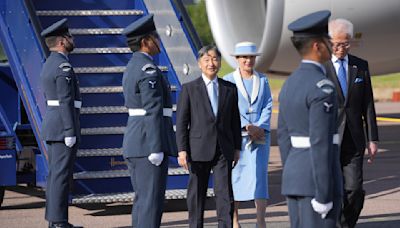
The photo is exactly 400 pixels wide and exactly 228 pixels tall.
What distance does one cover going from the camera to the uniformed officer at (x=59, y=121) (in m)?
8.60

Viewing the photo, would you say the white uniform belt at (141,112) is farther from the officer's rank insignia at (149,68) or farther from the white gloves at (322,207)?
the white gloves at (322,207)

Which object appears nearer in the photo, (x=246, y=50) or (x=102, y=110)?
(x=246, y=50)

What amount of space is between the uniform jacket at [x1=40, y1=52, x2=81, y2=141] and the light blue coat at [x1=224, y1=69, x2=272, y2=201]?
130cm

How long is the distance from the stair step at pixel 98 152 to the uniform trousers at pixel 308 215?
4538 millimetres

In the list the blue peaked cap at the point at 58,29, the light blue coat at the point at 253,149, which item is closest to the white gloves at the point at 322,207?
the light blue coat at the point at 253,149

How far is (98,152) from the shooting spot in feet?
32.3

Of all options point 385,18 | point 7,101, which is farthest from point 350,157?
point 385,18

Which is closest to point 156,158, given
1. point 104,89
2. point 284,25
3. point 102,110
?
point 102,110

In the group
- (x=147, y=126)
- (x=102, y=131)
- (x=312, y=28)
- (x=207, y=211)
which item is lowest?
(x=207, y=211)

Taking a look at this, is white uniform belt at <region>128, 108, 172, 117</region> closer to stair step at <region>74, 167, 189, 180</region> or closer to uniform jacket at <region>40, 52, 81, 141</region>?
uniform jacket at <region>40, 52, 81, 141</region>

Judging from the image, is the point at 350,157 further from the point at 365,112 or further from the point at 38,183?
the point at 38,183

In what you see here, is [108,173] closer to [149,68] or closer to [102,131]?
[102,131]

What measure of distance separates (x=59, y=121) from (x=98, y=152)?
1.27 meters

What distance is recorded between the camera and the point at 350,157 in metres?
7.84
